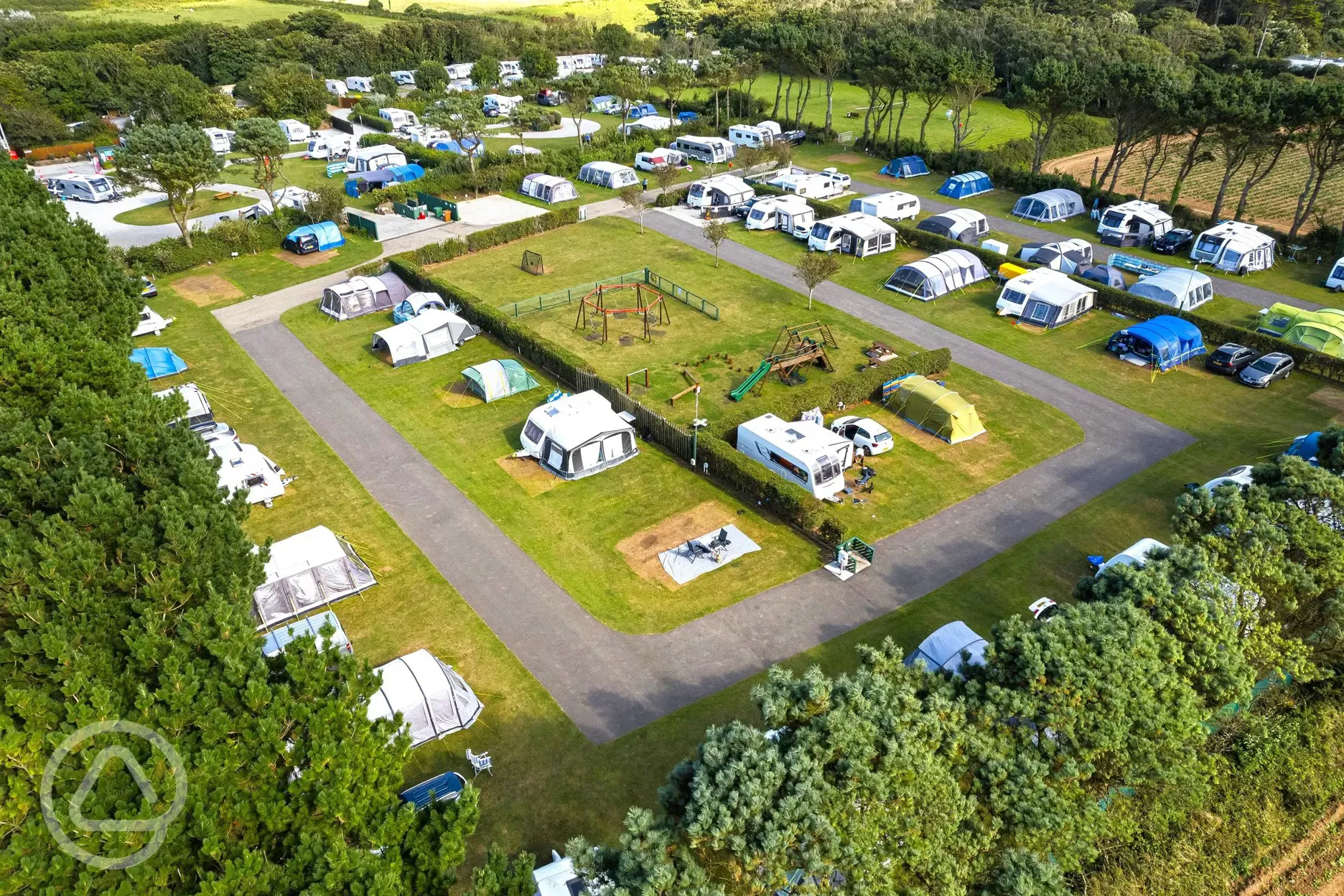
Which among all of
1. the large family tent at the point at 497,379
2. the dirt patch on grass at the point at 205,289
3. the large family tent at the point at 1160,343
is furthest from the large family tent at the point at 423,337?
the large family tent at the point at 1160,343

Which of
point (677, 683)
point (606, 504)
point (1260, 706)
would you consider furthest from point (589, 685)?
point (1260, 706)

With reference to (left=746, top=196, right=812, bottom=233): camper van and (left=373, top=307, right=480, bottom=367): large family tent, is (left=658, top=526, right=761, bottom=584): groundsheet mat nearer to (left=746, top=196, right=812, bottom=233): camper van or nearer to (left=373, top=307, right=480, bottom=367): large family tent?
(left=373, top=307, right=480, bottom=367): large family tent

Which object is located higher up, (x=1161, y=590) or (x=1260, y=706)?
(x=1161, y=590)

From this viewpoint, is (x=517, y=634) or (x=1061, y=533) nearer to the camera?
(x=517, y=634)

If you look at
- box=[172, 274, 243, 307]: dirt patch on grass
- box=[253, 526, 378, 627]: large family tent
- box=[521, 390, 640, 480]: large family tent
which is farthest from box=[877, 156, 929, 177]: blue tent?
box=[253, 526, 378, 627]: large family tent

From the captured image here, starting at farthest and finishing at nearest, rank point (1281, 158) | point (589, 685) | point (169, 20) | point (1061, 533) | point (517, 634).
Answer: point (169, 20), point (1281, 158), point (1061, 533), point (517, 634), point (589, 685)

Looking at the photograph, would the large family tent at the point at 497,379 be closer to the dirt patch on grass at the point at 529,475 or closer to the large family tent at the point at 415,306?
the dirt patch on grass at the point at 529,475

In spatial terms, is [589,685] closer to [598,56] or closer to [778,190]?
[778,190]

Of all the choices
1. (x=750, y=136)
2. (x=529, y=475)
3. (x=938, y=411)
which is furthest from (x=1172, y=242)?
(x=529, y=475)
